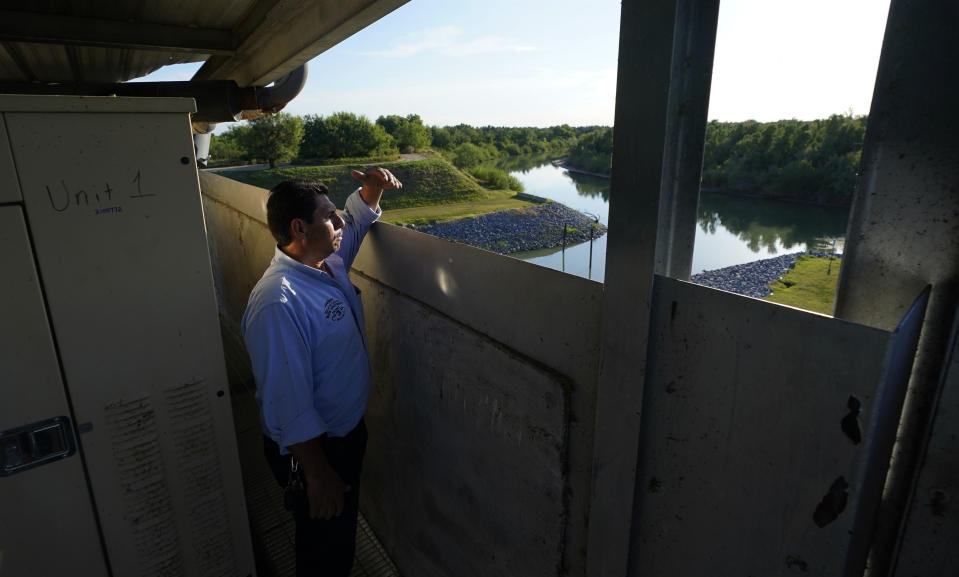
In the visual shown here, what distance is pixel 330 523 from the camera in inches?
75.4

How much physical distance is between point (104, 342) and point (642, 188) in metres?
1.85

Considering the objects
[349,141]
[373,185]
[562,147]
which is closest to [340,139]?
Answer: [349,141]

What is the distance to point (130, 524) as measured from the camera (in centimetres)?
185

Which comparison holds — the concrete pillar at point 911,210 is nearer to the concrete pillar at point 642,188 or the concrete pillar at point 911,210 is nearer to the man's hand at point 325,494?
the concrete pillar at point 642,188

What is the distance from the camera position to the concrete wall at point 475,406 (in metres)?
1.33

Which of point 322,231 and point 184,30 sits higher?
point 184,30

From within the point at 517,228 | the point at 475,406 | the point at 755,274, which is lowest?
the point at 517,228

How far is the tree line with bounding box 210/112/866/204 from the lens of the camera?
6.17ft

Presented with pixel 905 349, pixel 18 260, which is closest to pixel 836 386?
pixel 905 349

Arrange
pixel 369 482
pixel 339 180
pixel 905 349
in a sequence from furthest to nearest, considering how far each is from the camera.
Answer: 1. pixel 339 180
2. pixel 369 482
3. pixel 905 349

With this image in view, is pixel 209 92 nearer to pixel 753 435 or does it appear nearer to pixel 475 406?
pixel 475 406

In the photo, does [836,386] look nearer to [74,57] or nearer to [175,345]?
[175,345]

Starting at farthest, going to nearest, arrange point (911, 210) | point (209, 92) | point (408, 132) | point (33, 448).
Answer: point (408, 132), point (209, 92), point (33, 448), point (911, 210)

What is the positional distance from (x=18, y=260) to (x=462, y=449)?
1.56 m
